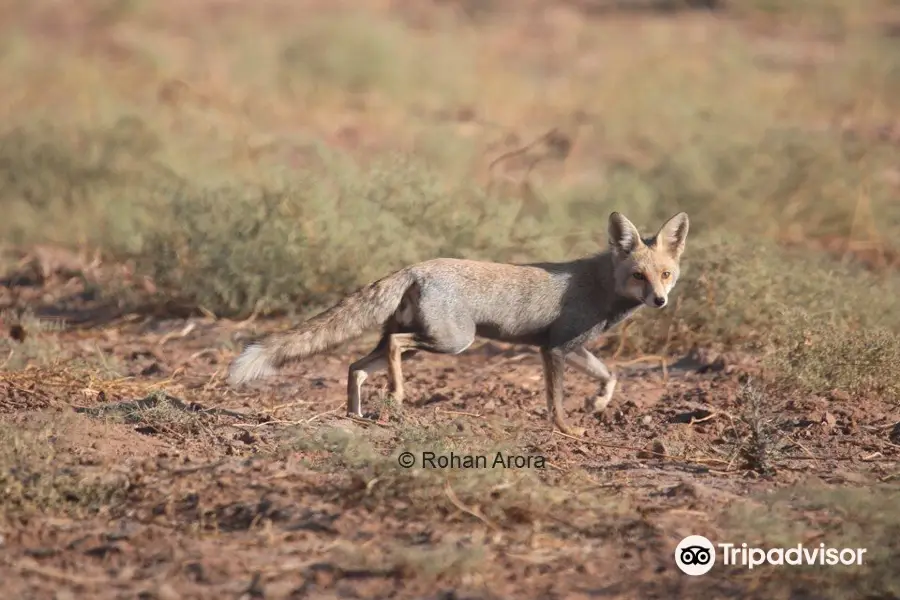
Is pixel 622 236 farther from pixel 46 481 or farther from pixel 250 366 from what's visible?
pixel 46 481

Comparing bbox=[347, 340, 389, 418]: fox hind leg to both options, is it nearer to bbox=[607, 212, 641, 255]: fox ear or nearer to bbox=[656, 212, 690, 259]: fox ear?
bbox=[607, 212, 641, 255]: fox ear

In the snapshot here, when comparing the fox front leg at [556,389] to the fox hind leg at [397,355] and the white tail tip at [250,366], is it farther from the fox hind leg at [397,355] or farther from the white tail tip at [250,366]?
the white tail tip at [250,366]

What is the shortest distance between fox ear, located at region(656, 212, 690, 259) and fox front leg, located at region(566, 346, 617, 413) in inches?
32.5

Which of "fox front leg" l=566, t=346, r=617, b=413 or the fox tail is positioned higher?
the fox tail

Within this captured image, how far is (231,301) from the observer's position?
998 centimetres

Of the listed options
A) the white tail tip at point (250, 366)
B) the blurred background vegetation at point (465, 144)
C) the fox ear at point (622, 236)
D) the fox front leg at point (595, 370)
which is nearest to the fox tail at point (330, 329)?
the white tail tip at point (250, 366)

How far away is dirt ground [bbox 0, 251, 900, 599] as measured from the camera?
5.20 meters

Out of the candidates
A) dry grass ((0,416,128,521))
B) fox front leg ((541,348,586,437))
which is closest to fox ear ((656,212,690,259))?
fox front leg ((541,348,586,437))

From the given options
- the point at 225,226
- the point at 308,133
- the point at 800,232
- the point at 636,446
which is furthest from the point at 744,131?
the point at 636,446

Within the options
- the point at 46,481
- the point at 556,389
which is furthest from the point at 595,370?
the point at 46,481

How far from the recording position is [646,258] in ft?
26.2

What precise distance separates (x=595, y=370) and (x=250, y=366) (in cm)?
213

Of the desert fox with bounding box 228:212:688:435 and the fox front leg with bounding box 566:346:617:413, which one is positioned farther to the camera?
the fox front leg with bounding box 566:346:617:413

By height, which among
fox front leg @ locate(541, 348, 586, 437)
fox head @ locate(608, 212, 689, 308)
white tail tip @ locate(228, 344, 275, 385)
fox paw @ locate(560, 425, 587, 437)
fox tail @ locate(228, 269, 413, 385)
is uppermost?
fox head @ locate(608, 212, 689, 308)
